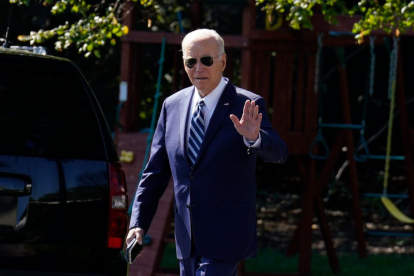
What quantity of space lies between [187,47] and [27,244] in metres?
1.23

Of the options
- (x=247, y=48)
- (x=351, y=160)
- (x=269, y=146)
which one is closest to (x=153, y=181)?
(x=269, y=146)

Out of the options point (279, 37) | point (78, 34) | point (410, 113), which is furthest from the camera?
point (410, 113)

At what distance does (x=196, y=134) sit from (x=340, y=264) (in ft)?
18.9

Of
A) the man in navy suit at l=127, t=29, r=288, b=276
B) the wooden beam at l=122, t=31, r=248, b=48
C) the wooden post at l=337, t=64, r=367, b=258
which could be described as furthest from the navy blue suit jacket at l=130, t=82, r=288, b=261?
the wooden post at l=337, t=64, r=367, b=258

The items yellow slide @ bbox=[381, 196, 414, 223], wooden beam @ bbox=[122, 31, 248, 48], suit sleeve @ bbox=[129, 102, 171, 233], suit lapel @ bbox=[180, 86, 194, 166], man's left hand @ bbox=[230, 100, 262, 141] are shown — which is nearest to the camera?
man's left hand @ bbox=[230, 100, 262, 141]

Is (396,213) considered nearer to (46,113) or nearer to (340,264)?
(340,264)

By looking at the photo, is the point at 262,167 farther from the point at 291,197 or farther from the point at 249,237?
the point at 249,237

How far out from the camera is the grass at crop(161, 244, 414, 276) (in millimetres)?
9320

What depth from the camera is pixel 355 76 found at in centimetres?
1376

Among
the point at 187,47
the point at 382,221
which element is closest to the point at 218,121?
the point at 187,47

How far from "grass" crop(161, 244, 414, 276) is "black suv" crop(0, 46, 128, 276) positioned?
4.85m

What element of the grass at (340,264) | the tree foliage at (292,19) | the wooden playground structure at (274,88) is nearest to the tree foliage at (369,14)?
the tree foliage at (292,19)

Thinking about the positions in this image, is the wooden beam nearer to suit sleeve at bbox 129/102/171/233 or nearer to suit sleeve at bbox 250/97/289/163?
suit sleeve at bbox 129/102/171/233

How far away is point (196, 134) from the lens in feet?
14.7
